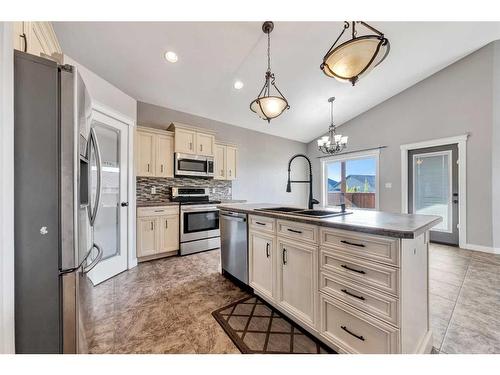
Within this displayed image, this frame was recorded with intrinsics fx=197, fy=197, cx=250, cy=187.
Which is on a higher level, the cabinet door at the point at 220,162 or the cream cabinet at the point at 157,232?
the cabinet door at the point at 220,162

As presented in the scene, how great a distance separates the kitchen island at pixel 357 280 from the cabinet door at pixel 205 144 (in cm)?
248

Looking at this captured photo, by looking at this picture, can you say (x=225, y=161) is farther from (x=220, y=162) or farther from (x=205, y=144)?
(x=205, y=144)

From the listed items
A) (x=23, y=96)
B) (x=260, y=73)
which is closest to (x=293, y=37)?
(x=260, y=73)

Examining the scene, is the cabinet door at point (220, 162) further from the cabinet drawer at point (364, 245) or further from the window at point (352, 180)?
the window at point (352, 180)

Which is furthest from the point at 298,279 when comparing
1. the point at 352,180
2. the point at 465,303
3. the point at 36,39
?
the point at 352,180

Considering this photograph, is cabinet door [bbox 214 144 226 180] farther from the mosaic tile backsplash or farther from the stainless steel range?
the stainless steel range

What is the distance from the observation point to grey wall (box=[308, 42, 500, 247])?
344cm

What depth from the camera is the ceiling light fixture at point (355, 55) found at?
4.28 feet

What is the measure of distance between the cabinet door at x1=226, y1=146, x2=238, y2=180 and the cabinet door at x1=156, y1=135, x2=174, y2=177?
3.94ft

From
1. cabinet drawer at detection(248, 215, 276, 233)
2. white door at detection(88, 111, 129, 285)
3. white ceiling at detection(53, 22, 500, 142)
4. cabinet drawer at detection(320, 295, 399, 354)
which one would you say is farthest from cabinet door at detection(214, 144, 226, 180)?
cabinet drawer at detection(320, 295, 399, 354)

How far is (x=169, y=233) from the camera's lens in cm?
321

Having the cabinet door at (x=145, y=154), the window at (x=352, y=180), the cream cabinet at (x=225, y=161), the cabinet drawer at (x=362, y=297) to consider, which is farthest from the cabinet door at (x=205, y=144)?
the window at (x=352, y=180)
